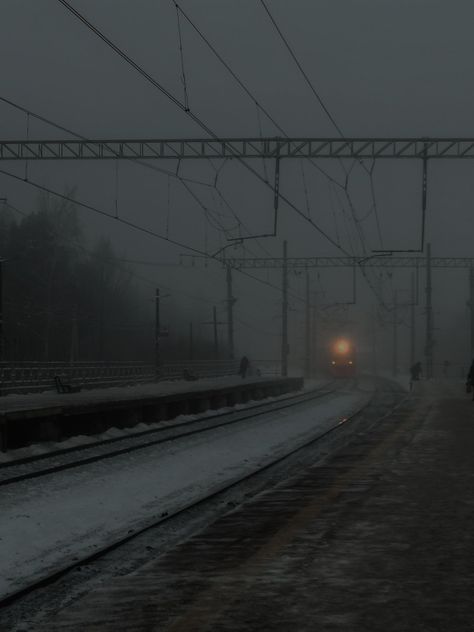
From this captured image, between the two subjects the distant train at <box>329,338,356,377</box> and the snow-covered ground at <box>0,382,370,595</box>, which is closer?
the snow-covered ground at <box>0,382,370,595</box>

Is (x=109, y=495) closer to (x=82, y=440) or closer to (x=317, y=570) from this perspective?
(x=317, y=570)

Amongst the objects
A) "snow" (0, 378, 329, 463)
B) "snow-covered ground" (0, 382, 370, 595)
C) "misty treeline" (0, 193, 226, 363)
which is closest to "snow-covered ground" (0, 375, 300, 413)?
"snow" (0, 378, 329, 463)

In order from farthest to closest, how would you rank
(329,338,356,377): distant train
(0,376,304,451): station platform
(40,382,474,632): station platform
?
(329,338,356,377): distant train < (0,376,304,451): station platform < (40,382,474,632): station platform

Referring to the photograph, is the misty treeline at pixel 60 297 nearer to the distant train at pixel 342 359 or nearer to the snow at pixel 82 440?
the distant train at pixel 342 359

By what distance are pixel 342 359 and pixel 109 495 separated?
2796 inches

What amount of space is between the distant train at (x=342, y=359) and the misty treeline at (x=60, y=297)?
13389mm

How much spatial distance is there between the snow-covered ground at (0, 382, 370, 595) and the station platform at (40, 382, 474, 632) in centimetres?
92

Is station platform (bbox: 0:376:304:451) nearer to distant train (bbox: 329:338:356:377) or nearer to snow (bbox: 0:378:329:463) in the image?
snow (bbox: 0:378:329:463)

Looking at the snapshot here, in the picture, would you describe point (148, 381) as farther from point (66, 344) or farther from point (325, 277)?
point (325, 277)

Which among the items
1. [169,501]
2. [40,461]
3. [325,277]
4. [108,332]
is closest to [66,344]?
[108,332]

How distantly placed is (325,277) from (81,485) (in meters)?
163

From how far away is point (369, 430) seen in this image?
2370 centimetres

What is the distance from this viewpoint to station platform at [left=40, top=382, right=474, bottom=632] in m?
6.11

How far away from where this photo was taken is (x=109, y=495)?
12625 mm
